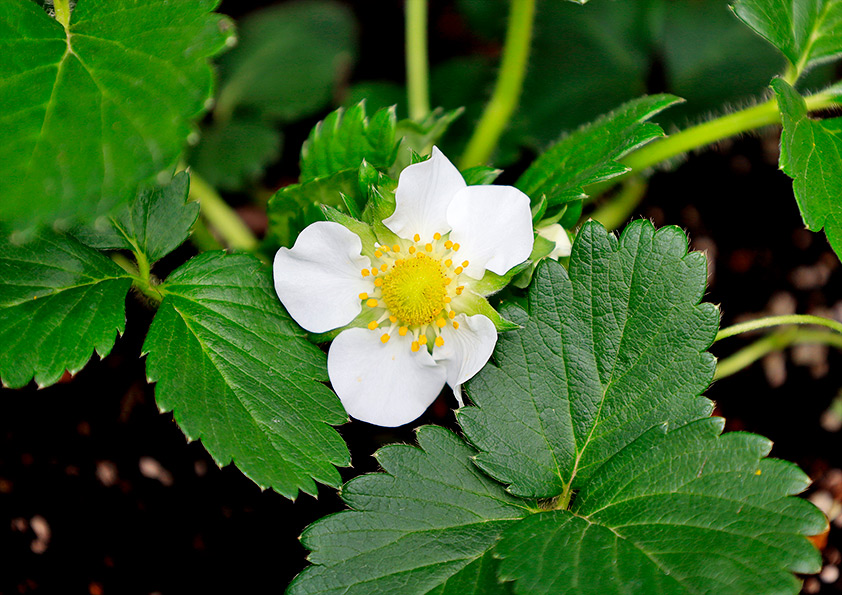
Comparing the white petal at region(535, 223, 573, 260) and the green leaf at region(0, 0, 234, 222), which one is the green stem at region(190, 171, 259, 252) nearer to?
the green leaf at region(0, 0, 234, 222)

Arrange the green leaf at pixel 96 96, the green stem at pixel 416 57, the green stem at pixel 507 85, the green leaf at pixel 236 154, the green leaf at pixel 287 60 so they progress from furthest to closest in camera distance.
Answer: the green leaf at pixel 287 60, the green leaf at pixel 236 154, the green stem at pixel 416 57, the green stem at pixel 507 85, the green leaf at pixel 96 96

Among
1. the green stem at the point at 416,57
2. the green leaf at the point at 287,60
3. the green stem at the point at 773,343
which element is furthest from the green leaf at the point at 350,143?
the green stem at the point at 773,343

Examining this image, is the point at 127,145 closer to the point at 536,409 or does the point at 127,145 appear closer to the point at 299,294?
the point at 299,294

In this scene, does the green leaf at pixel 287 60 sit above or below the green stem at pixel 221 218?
above

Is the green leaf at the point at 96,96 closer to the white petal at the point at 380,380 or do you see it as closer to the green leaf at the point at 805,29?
the white petal at the point at 380,380

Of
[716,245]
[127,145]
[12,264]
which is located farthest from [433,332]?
[716,245]

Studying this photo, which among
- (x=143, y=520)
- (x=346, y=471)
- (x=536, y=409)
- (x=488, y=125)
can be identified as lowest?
(x=143, y=520)

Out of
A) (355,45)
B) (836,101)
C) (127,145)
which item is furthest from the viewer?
(355,45)

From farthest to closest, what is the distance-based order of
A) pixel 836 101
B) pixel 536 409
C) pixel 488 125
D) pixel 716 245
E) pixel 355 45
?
pixel 355 45 < pixel 716 245 < pixel 488 125 < pixel 836 101 < pixel 536 409
